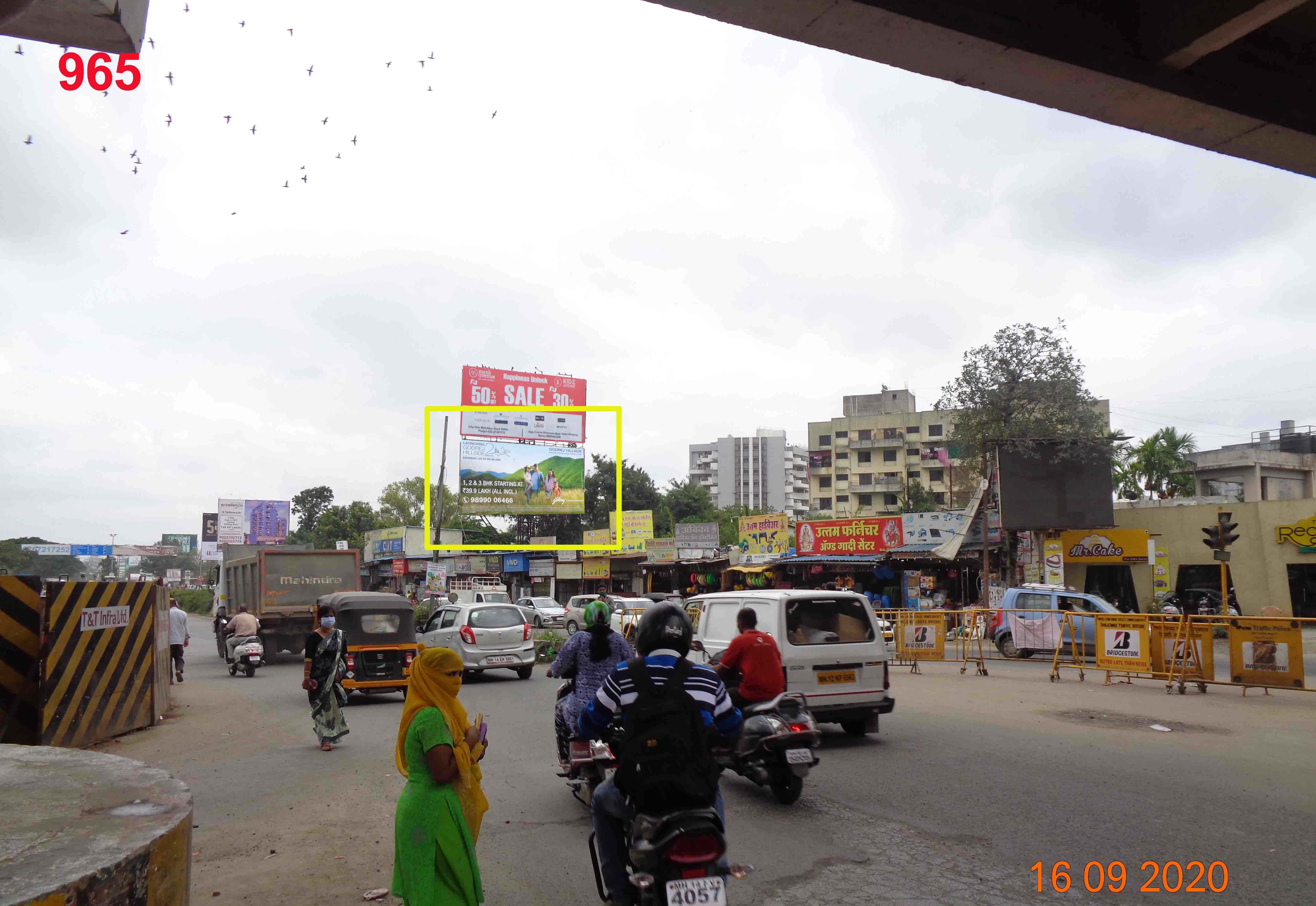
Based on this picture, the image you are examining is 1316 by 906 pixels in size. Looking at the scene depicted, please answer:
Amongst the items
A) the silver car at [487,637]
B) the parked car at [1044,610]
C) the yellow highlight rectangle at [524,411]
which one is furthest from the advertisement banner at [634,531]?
the silver car at [487,637]

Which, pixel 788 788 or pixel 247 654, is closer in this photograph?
pixel 788 788

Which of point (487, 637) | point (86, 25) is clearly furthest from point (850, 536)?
point (86, 25)

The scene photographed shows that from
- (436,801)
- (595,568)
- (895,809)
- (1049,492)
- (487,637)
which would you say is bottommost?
(895,809)

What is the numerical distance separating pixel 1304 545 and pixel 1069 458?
7.83m

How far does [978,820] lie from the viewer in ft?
21.5

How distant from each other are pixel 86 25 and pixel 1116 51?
20.7 feet

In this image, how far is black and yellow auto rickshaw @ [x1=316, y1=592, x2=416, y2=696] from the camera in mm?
14508

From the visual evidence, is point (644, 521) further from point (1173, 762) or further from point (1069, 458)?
point (1173, 762)

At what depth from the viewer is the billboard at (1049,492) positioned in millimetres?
29625

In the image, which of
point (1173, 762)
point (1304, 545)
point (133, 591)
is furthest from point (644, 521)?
point (1173, 762)

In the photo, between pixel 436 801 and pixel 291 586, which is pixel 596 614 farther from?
pixel 291 586

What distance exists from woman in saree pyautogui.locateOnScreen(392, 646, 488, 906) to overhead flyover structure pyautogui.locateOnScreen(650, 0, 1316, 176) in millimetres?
3823

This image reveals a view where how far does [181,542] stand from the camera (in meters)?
105

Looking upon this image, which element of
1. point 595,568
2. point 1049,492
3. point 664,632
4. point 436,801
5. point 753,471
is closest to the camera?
point 436,801
